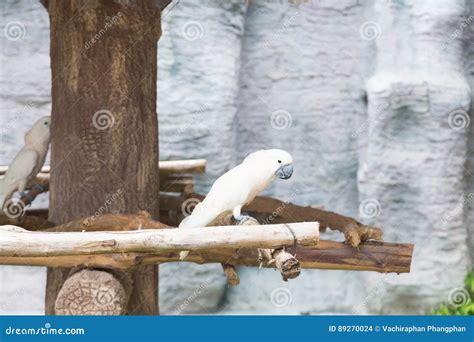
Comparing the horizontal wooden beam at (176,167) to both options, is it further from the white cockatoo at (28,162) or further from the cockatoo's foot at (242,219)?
the cockatoo's foot at (242,219)

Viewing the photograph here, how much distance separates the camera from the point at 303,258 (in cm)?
212
